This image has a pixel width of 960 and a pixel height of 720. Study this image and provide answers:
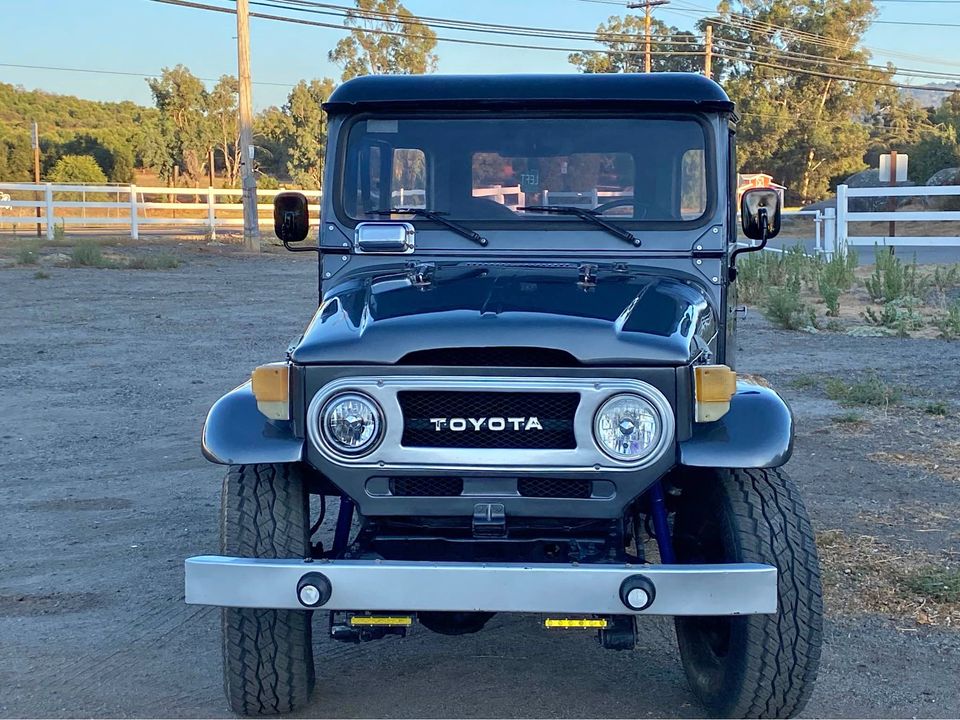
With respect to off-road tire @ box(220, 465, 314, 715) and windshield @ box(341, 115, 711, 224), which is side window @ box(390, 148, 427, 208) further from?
off-road tire @ box(220, 465, 314, 715)

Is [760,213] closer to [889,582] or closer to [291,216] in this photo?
[889,582]

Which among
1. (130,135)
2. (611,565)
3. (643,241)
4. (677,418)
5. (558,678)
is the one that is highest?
(130,135)

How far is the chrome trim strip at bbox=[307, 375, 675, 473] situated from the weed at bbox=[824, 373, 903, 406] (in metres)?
5.96

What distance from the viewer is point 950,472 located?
6.74m

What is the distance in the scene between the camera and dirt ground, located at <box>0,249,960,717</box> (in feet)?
12.7

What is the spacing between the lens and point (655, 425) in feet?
10.8

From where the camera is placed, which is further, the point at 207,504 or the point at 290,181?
the point at 290,181

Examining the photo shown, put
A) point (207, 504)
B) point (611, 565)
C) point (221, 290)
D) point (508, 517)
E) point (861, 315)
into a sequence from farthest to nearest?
point (221, 290) < point (861, 315) < point (207, 504) < point (508, 517) < point (611, 565)

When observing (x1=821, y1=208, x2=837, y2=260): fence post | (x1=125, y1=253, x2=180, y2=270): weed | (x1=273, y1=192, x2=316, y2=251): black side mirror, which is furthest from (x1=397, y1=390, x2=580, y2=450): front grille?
(x1=821, y1=208, x2=837, y2=260): fence post

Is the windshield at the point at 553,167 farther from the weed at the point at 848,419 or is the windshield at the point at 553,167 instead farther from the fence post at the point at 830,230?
the fence post at the point at 830,230

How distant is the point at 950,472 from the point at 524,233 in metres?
3.59

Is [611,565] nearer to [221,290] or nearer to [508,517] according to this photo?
[508,517]

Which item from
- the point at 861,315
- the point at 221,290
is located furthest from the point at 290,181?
the point at 861,315

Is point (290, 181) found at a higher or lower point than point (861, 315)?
higher
